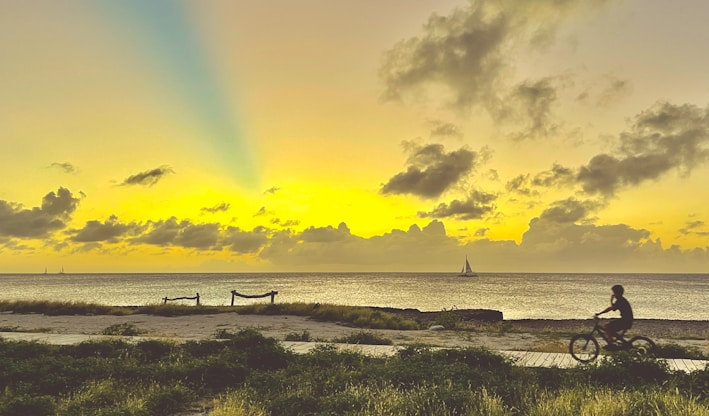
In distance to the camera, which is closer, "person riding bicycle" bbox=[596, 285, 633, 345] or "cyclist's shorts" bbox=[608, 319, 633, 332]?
"person riding bicycle" bbox=[596, 285, 633, 345]

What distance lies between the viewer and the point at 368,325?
2777cm

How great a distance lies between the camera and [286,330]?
2489 centimetres

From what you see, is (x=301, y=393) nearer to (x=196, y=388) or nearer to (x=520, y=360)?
(x=196, y=388)

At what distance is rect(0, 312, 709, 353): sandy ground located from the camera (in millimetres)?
21281

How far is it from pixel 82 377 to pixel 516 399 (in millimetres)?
10091

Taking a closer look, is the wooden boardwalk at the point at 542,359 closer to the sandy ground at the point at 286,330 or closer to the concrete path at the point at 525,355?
the concrete path at the point at 525,355

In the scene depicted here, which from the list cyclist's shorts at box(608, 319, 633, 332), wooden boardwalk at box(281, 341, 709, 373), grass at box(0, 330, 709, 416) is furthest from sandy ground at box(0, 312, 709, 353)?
grass at box(0, 330, 709, 416)

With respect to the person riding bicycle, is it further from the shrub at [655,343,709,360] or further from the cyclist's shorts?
the shrub at [655,343,709,360]

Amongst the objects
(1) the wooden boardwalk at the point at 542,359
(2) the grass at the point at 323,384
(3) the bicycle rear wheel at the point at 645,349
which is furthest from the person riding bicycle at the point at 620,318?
(1) the wooden boardwalk at the point at 542,359

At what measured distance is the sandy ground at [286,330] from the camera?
21.3 metres

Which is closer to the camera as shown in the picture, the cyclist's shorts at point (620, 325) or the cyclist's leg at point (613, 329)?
the cyclist's shorts at point (620, 325)

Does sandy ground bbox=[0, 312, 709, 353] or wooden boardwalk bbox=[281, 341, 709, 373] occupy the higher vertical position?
wooden boardwalk bbox=[281, 341, 709, 373]

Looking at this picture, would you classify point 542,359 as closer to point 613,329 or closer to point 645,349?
point 613,329


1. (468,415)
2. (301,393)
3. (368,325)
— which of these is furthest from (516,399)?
(368,325)
